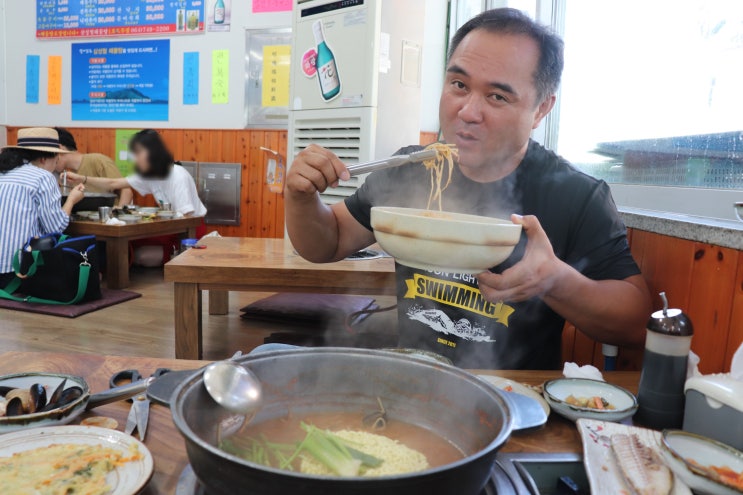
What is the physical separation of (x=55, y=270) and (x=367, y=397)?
4.71 meters

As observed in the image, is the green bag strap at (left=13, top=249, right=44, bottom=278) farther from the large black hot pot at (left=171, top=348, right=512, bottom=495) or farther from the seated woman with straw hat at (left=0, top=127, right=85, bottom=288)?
the large black hot pot at (left=171, top=348, right=512, bottom=495)

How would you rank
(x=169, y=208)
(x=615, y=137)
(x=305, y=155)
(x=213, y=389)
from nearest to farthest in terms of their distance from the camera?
(x=213, y=389), (x=305, y=155), (x=615, y=137), (x=169, y=208)

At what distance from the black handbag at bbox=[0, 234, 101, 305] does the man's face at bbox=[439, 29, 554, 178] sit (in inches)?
A: 162

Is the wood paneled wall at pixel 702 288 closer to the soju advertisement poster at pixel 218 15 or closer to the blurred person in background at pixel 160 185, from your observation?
the blurred person in background at pixel 160 185

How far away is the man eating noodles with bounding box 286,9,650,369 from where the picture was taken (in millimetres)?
1445

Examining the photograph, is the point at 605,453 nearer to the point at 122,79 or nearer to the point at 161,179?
the point at 161,179

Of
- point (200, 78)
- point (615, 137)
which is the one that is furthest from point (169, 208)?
point (615, 137)

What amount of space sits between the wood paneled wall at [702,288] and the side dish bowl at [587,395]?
35cm

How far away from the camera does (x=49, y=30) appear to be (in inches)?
290

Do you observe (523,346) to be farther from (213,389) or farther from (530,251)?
(213,389)

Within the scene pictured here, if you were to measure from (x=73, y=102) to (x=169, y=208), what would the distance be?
8.78ft

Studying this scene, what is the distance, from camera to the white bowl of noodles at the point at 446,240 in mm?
883

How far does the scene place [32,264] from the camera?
4.66m

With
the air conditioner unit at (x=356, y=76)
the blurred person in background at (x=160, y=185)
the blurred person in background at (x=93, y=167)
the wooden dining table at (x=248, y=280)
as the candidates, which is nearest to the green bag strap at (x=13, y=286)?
the blurred person in background at (x=160, y=185)
